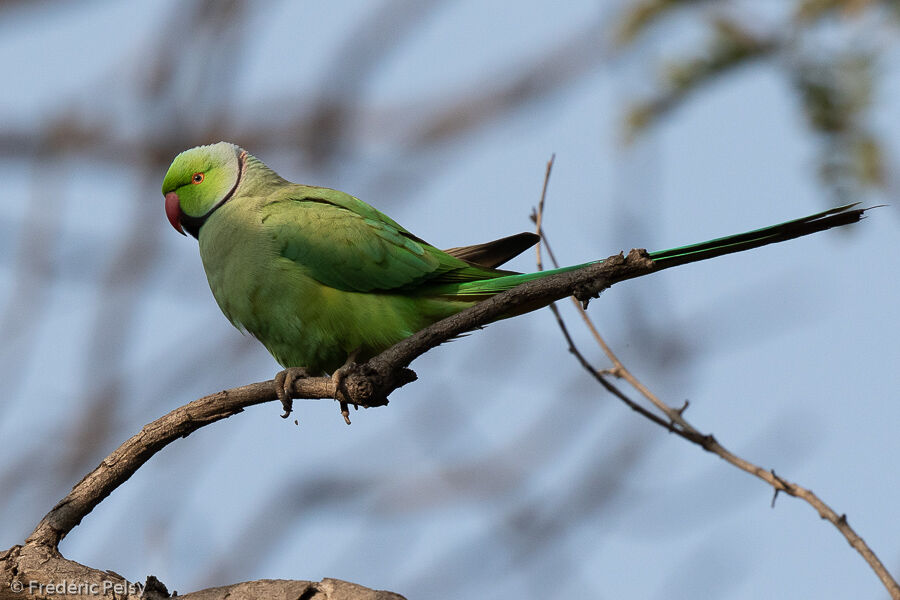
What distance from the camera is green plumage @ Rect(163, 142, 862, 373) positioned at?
14.6ft

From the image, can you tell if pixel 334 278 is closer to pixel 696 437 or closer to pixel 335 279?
pixel 335 279

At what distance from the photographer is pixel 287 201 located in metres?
4.84

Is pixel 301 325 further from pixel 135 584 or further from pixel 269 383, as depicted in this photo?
pixel 135 584

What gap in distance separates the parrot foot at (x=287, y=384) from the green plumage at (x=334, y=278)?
283mm

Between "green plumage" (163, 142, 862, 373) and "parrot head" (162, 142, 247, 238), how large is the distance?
1.79 feet

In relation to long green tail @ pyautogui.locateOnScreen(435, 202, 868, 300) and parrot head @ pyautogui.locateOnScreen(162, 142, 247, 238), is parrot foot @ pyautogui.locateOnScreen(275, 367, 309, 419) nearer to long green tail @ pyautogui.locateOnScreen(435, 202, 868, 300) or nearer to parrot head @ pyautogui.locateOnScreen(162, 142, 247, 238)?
long green tail @ pyautogui.locateOnScreen(435, 202, 868, 300)

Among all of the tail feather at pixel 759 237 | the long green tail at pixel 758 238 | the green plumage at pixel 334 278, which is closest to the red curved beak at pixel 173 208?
the green plumage at pixel 334 278

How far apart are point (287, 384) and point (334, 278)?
755 millimetres

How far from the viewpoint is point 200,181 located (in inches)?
209

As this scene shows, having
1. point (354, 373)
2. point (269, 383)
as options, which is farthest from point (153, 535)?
point (354, 373)

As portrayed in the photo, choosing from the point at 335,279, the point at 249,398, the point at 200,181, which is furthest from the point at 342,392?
the point at 200,181

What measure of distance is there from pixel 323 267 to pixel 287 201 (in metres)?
0.56

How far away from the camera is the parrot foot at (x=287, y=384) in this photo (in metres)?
3.84

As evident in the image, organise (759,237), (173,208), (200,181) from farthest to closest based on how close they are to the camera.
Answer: (173,208) → (200,181) → (759,237)
